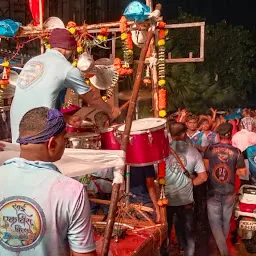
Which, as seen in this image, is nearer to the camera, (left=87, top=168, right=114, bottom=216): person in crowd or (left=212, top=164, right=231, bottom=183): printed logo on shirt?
(left=87, top=168, right=114, bottom=216): person in crowd

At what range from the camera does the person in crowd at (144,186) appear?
5.69m

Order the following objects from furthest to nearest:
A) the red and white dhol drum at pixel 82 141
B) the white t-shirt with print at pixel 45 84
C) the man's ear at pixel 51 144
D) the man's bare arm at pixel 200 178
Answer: the man's bare arm at pixel 200 178
the red and white dhol drum at pixel 82 141
the white t-shirt with print at pixel 45 84
the man's ear at pixel 51 144

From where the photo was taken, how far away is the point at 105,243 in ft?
11.8

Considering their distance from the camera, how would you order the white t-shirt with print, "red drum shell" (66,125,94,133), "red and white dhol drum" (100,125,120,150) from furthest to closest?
"red drum shell" (66,125,94,133)
"red and white dhol drum" (100,125,120,150)
the white t-shirt with print

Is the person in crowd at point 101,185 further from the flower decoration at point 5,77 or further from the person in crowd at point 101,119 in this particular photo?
the flower decoration at point 5,77

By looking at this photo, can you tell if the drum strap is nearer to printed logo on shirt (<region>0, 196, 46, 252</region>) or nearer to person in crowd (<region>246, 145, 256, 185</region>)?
person in crowd (<region>246, 145, 256, 185</region>)

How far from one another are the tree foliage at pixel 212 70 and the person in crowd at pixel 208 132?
8994 millimetres

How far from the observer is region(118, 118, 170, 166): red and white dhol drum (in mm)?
4891

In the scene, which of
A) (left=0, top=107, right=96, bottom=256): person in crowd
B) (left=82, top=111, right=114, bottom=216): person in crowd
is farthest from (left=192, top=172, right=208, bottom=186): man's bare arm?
(left=0, top=107, right=96, bottom=256): person in crowd

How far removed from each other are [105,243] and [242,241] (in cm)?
466

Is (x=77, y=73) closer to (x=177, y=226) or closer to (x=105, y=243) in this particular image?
(x=105, y=243)

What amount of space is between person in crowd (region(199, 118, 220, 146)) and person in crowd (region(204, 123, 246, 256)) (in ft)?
5.36

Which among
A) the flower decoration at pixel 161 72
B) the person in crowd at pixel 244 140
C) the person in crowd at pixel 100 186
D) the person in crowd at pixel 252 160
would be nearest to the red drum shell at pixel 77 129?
the person in crowd at pixel 100 186

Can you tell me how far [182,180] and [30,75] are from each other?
2763 mm
